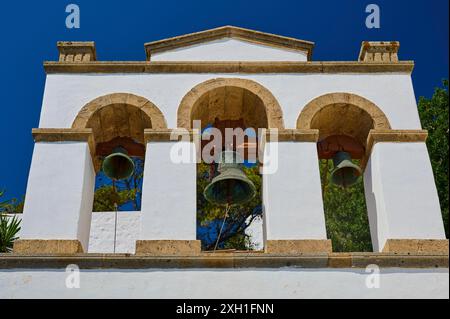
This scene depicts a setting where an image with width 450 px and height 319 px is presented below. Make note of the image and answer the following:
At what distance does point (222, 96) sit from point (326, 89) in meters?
1.21

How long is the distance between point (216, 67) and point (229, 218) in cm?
977

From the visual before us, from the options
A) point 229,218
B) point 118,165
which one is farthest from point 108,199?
point 118,165

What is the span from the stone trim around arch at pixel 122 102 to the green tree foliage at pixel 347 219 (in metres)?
8.06

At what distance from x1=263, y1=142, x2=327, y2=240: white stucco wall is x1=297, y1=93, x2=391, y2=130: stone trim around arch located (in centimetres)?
37

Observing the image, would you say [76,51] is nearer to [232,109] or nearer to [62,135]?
[62,135]

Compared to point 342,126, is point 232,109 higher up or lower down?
higher up

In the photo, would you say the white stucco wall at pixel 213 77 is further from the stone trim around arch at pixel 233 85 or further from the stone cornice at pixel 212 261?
the stone cornice at pixel 212 261

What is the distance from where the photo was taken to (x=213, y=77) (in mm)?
8219

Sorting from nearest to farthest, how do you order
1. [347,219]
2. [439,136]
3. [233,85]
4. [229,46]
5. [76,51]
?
1. [233,85]
2. [76,51]
3. [229,46]
4. [439,136]
5. [347,219]

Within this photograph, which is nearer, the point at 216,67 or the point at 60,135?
the point at 60,135

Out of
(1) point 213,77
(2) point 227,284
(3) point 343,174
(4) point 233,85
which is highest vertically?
(1) point 213,77

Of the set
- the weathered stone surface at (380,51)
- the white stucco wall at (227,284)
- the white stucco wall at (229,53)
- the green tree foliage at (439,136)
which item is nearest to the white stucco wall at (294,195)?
the white stucco wall at (227,284)

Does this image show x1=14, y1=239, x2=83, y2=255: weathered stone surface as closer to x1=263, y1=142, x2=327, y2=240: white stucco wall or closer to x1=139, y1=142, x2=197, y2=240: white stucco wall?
x1=139, y1=142, x2=197, y2=240: white stucco wall
